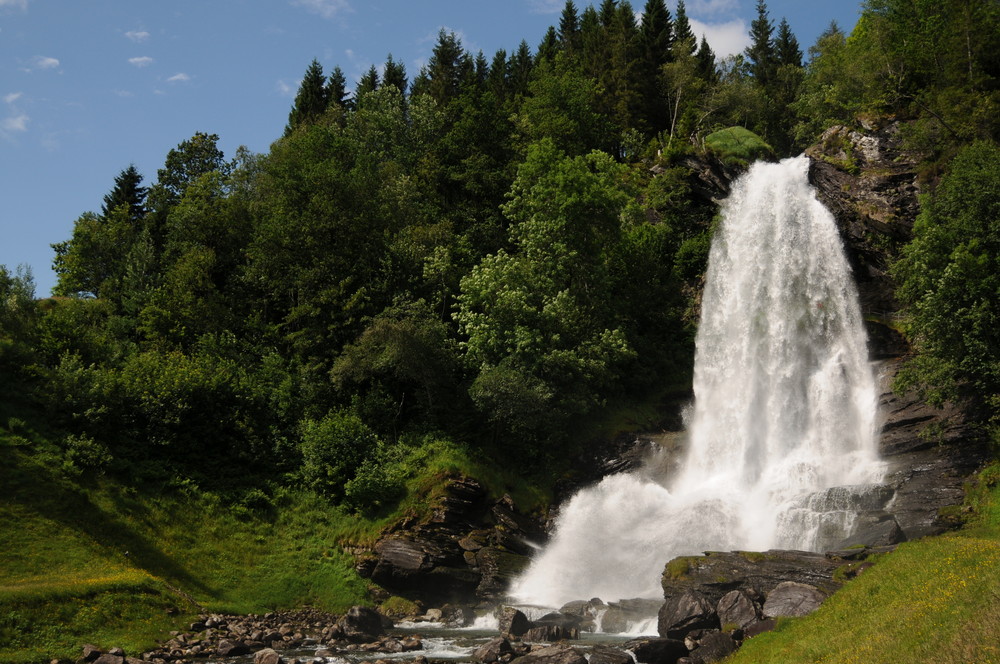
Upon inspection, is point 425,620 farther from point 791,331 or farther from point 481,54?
point 481,54

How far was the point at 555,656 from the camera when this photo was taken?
2031 centimetres

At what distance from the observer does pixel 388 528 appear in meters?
33.0

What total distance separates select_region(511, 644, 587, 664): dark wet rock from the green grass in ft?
12.9

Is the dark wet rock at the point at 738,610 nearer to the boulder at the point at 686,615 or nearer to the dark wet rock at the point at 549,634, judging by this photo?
the boulder at the point at 686,615

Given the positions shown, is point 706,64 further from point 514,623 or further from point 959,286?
point 514,623

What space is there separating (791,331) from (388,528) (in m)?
22.2

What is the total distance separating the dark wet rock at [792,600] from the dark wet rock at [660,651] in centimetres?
274

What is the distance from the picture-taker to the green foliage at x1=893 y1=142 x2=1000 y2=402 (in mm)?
28516

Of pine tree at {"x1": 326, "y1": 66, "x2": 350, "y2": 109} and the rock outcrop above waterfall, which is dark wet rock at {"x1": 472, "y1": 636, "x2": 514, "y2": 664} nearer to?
the rock outcrop above waterfall

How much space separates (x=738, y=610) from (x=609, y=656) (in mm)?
4182

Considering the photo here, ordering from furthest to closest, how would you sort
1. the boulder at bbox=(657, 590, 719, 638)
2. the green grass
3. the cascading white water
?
the cascading white water
the boulder at bbox=(657, 590, 719, 638)
the green grass

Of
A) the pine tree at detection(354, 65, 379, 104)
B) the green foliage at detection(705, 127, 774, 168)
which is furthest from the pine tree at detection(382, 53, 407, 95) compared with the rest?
the green foliage at detection(705, 127, 774, 168)

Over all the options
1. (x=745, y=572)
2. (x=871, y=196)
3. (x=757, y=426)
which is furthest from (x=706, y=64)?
(x=745, y=572)

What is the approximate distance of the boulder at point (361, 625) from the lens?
25.8 meters
